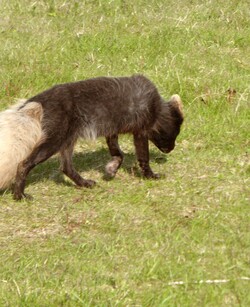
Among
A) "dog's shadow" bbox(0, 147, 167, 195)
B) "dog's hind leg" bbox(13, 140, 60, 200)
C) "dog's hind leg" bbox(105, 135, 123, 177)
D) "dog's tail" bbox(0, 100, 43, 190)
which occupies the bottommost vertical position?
"dog's shadow" bbox(0, 147, 167, 195)

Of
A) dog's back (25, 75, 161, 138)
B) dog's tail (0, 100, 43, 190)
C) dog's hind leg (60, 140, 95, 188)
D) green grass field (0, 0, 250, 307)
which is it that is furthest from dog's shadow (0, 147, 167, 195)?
dog's tail (0, 100, 43, 190)

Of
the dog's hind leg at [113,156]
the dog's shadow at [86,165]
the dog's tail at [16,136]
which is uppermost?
the dog's tail at [16,136]

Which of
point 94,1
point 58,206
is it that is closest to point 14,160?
point 58,206

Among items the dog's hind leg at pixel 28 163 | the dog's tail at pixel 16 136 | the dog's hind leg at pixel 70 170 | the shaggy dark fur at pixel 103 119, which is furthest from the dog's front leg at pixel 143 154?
the dog's tail at pixel 16 136

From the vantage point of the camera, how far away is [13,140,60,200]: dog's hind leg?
6883mm

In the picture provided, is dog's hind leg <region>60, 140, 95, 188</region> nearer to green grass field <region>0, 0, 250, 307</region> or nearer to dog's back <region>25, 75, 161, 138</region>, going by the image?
green grass field <region>0, 0, 250, 307</region>

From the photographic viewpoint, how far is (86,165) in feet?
26.5

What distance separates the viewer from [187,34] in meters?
10.6

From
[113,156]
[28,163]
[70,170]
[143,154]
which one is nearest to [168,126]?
[143,154]

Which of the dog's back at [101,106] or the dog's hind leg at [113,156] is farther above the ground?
the dog's back at [101,106]

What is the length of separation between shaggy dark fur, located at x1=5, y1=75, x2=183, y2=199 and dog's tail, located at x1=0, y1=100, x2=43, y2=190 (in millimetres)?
56

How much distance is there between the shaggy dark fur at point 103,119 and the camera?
6.93 meters

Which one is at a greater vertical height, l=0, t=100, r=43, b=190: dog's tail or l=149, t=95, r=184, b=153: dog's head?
l=0, t=100, r=43, b=190: dog's tail

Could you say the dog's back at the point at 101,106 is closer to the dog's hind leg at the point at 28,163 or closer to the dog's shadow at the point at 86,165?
the dog's hind leg at the point at 28,163
